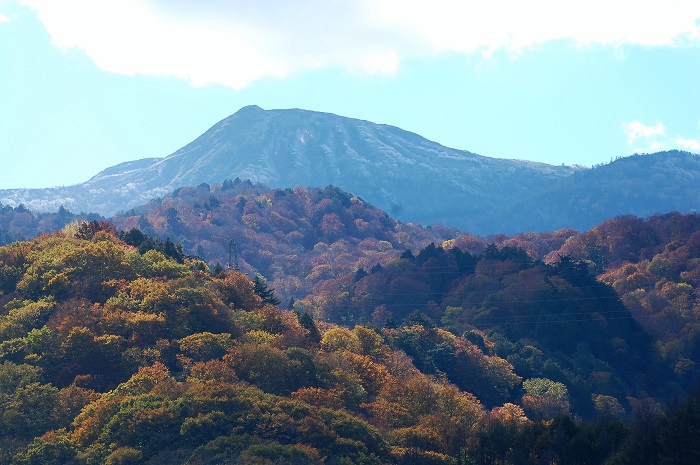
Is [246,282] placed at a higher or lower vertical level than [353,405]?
higher

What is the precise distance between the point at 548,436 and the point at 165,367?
89.3ft

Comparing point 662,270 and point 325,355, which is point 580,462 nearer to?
point 325,355

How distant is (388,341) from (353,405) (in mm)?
27577

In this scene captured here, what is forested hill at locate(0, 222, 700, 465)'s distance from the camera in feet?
180

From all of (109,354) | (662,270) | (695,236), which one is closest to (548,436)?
(109,354)

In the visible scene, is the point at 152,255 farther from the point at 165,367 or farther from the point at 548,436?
the point at 548,436

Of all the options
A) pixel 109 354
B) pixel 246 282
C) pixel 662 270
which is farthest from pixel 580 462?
pixel 662 270

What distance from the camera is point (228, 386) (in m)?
61.4

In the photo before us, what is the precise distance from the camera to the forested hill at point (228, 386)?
5494 cm

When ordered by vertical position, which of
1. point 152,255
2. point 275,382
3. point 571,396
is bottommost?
point 571,396

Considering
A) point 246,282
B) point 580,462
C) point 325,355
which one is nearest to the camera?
point 580,462

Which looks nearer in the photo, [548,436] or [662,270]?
[548,436]

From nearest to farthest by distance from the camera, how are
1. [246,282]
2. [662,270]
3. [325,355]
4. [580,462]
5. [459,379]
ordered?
1. [580,462]
2. [325,355]
3. [246,282]
4. [459,379]
5. [662,270]

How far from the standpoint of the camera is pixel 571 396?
97.4 meters
